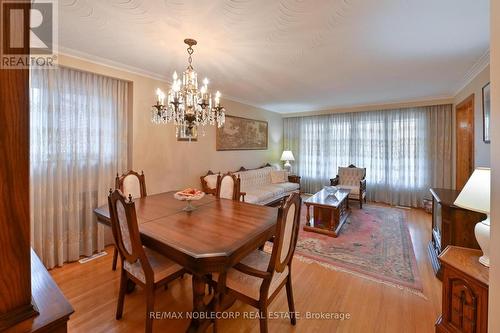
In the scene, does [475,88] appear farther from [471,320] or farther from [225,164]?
[225,164]

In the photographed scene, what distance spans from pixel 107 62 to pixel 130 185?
1567mm

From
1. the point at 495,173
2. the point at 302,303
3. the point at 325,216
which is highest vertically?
the point at 495,173

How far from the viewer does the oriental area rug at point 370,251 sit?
240cm

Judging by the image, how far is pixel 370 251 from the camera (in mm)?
2932

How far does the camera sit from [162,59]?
272cm

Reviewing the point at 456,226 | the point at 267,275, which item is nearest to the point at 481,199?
the point at 456,226

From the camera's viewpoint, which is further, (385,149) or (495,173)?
(385,149)

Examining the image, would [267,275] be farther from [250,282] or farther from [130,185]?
[130,185]

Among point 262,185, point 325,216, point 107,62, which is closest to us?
point 107,62

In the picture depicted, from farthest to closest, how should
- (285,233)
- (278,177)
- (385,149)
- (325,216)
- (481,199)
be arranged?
(278,177) < (385,149) < (325,216) < (285,233) < (481,199)

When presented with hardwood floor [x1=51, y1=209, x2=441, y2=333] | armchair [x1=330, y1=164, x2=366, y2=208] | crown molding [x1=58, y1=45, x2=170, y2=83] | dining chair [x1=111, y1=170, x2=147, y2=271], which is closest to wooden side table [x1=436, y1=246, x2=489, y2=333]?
hardwood floor [x1=51, y1=209, x2=441, y2=333]

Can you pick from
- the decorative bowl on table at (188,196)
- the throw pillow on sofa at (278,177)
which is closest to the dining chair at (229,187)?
the decorative bowl on table at (188,196)

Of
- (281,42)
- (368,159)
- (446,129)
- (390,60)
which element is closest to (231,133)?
(281,42)

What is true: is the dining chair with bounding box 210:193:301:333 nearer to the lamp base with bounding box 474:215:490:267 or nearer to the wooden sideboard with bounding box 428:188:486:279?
the lamp base with bounding box 474:215:490:267
